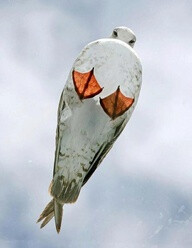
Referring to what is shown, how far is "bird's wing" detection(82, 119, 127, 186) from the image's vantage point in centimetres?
796

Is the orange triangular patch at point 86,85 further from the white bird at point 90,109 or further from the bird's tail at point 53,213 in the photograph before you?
the bird's tail at point 53,213

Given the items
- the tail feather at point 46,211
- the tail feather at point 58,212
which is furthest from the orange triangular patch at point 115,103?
the tail feather at point 46,211

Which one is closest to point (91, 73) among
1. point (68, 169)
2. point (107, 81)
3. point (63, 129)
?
point (107, 81)

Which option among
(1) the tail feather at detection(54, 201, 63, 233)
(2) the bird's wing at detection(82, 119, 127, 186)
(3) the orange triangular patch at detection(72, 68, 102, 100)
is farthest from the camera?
(2) the bird's wing at detection(82, 119, 127, 186)

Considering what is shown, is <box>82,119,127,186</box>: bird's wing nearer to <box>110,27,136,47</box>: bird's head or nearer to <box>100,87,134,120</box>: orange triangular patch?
<box>100,87,134,120</box>: orange triangular patch

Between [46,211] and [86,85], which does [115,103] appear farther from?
[46,211]

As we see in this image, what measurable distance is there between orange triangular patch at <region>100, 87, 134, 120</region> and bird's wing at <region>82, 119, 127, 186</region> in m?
0.21

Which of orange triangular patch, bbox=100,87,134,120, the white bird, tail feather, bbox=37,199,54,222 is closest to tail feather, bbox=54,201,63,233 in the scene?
the white bird

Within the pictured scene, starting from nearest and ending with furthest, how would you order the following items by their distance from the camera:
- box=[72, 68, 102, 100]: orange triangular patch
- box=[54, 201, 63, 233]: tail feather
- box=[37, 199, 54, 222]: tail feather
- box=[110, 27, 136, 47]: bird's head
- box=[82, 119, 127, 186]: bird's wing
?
box=[72, 68, 102, 100]: orange triangular patch < box=[54, 201, 63, 233]: tail feather < box=[82, 119, 127, 186]: bird's wing < box=[37, 199, 54, 222]: tail feather < box=[110, 27, 136, 47]: bird's head

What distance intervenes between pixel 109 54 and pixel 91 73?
362 millimetres

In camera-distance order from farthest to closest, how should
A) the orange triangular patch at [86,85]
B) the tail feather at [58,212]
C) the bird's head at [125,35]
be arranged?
1. the bird's head at [125,35]
2. the tail feather at [58,212]
3. the orange triangular patch at [86,85]

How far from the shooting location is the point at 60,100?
8.09 m

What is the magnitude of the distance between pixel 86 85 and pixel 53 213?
6.11ft

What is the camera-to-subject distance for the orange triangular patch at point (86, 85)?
7668 millimetres
